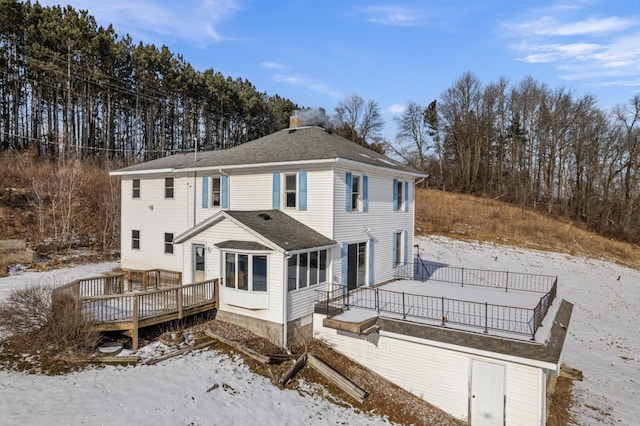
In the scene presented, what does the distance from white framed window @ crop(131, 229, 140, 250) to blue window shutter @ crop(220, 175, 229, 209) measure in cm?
671

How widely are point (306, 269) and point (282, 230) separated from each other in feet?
5.23

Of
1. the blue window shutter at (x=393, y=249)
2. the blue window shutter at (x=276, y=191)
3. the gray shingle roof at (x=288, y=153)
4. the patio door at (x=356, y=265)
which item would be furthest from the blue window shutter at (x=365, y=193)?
the blue window shutter at (x=276, y=191)

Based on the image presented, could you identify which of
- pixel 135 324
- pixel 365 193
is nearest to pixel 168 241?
pixel 135 324

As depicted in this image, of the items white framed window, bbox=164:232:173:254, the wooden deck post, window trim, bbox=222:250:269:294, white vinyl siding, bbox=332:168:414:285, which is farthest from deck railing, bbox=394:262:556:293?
the wooden deck post

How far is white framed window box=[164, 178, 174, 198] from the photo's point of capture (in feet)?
62.0

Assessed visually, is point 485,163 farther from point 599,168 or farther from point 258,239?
point 258,239

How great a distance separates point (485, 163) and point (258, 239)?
1861 inches

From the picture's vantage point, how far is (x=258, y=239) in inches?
484

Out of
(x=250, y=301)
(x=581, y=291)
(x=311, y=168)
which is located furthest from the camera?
(x=581, y=291)

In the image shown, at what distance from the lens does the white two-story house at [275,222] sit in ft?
40.3

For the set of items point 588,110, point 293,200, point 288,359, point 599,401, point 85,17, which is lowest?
point 599,401

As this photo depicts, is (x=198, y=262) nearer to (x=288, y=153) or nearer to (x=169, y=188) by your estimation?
(x=288, y=153)

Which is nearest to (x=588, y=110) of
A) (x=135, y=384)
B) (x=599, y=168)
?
(x=599, y=168)

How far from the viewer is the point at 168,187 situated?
62.3 feet
